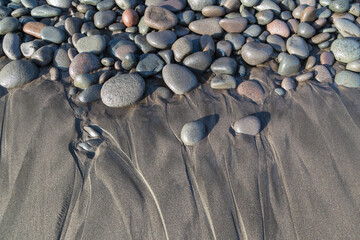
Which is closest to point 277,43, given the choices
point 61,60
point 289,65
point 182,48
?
point 289,65

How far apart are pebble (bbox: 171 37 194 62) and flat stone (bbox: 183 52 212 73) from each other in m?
0.07

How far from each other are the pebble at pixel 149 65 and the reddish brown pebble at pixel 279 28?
1.73 metres

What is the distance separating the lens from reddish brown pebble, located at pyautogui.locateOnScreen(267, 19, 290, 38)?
3.31 m

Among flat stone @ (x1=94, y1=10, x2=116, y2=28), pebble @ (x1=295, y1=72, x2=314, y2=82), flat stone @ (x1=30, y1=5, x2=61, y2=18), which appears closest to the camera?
pebble @ (x1=295, y1=72, x2=314, y2=82)

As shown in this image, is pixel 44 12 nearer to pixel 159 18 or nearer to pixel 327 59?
pixel 159 18

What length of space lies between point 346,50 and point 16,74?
4.40 metres

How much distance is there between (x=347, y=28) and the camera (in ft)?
10.7

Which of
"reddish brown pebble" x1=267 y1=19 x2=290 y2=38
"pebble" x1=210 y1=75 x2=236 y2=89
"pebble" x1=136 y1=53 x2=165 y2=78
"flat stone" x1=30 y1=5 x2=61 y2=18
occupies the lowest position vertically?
"pebble" x1=210 y1=75 x2=236 y2=89

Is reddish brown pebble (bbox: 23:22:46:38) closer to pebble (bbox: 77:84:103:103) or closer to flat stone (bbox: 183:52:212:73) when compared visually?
pebble (bbox: 77:84:103:103)

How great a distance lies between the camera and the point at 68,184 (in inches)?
85.3

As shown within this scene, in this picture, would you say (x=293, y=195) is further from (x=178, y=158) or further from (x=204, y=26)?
(x=204, y=26)

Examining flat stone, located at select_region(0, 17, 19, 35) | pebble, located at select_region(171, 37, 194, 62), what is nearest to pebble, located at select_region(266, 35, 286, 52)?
pebble, located at select_region(171, 37, 194, 62)

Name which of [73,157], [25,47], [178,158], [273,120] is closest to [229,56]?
[273,120]

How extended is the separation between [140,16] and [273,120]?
2.48m
